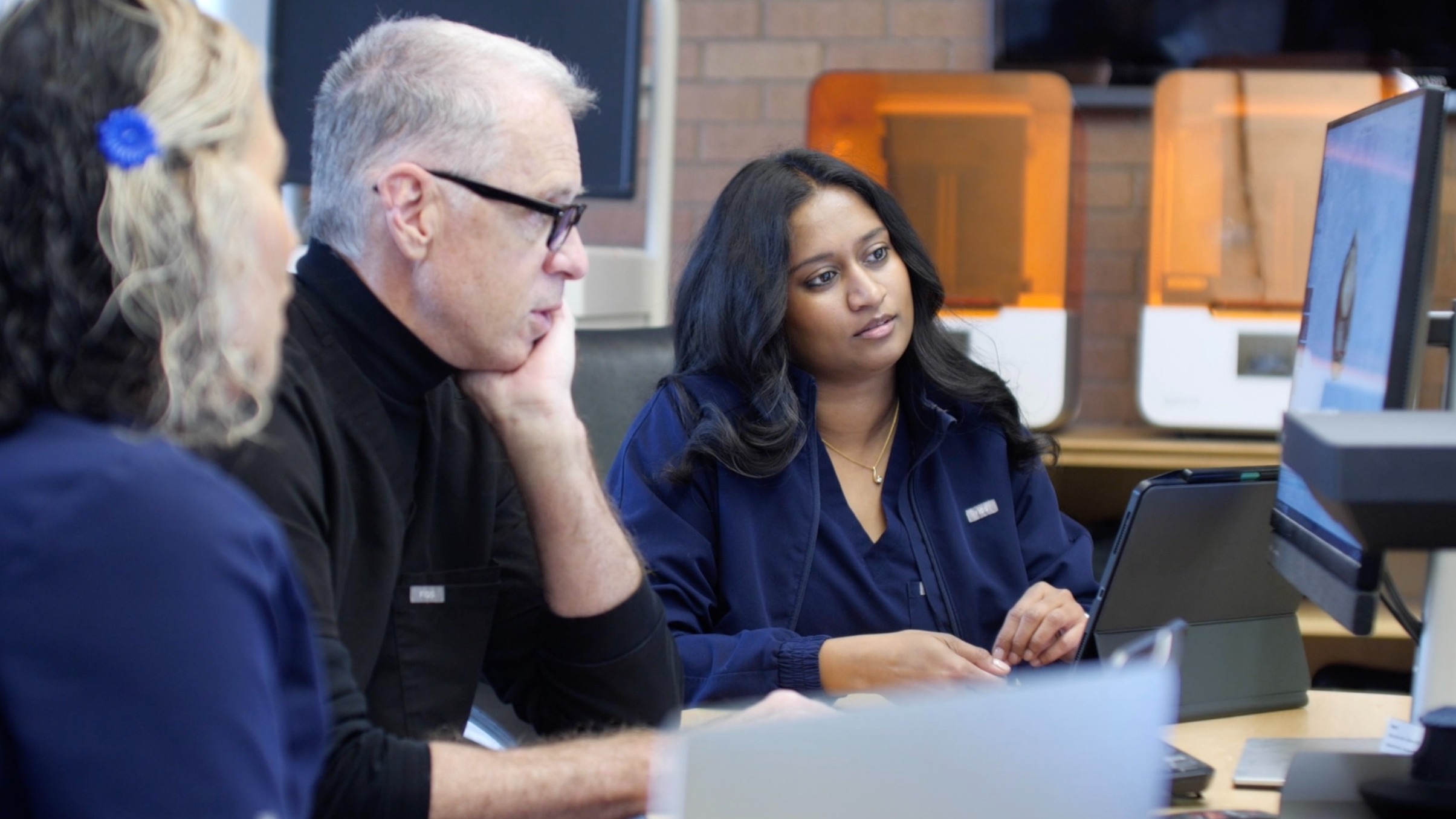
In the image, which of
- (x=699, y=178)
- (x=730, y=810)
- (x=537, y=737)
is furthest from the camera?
(x=699, y=178)

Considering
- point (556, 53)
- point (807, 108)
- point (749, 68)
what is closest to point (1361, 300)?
point (556, 53)

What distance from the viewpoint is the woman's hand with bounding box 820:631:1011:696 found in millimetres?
1430

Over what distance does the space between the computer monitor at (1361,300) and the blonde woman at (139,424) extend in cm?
65

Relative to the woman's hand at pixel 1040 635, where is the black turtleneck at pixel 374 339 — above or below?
above

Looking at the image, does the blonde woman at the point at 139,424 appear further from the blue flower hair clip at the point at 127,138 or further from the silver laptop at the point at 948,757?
the silver laptop at the point at 948,757

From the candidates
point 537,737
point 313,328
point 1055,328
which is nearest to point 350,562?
point 313,328

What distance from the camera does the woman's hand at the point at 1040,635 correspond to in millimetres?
1515

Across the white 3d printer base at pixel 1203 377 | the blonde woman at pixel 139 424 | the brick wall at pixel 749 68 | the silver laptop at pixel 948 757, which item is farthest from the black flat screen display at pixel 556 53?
the silver laptop at pixel 948 757

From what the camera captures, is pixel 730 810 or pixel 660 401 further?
pixel 660 401

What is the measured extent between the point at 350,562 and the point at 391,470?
0.29ft

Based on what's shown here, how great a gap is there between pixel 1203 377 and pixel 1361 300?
1384mm

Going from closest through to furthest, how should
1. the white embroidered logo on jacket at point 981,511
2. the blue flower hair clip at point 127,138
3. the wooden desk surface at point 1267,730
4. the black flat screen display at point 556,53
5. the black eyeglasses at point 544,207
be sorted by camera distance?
the blue flower hair clip at point 127,138 < the wooden desk surface at point 1267,730 < the black eyeglasses at point 544,207 < the white embroidered logo on jacket at point 981,511 < the black flat screen display at point 556,53

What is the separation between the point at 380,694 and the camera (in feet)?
3.98

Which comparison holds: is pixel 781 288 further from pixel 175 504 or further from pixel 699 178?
pixel 699 178
